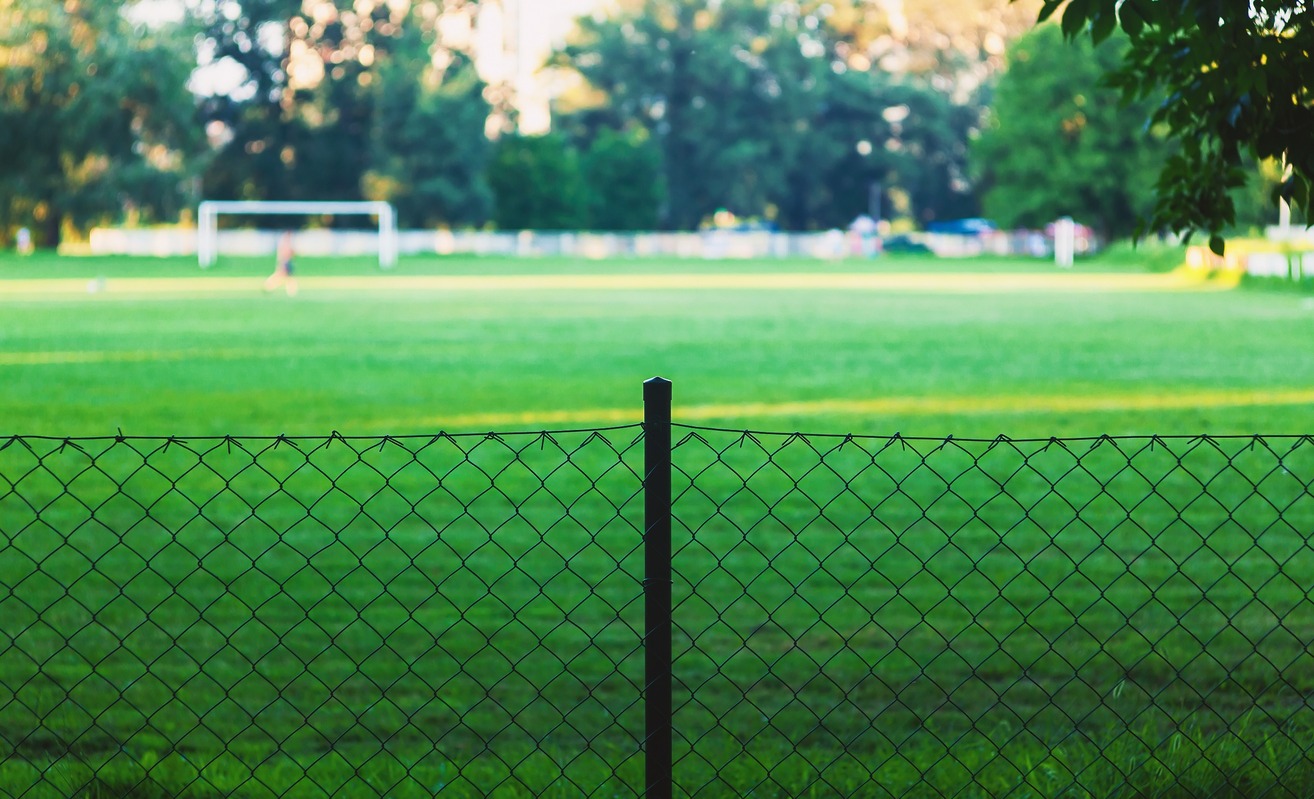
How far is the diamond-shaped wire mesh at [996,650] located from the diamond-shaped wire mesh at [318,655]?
1.41 ft

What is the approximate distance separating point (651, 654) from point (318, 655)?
7.72ft

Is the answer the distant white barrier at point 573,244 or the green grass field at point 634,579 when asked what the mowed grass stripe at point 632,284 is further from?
the distant white barrier at point 573,244

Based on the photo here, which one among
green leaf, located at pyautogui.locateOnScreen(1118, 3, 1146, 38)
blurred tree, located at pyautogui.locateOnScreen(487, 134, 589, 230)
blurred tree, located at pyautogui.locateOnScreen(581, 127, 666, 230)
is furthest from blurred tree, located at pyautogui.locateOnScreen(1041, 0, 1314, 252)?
blurred tree, located at pyautogui.locateOnScreen(581, 127, 666, 230)

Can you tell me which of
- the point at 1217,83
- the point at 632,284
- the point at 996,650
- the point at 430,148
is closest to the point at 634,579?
the point at 996,650

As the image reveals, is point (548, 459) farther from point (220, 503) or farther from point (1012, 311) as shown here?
point (1012, 311)

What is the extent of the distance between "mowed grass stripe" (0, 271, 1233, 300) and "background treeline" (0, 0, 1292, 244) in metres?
17.7

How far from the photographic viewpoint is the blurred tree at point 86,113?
6056 centimetres

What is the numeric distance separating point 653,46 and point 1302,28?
88330 millimetres

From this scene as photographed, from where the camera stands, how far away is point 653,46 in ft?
299

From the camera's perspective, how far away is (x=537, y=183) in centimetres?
8281

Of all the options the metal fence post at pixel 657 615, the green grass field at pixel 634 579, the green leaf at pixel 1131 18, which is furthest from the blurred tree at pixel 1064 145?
the metal fence post at pixel 657 615

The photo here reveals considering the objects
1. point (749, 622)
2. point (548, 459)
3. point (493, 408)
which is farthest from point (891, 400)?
point (749, 622)

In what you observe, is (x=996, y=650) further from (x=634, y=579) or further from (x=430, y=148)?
(x=430, y=148)

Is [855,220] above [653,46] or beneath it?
beneath
